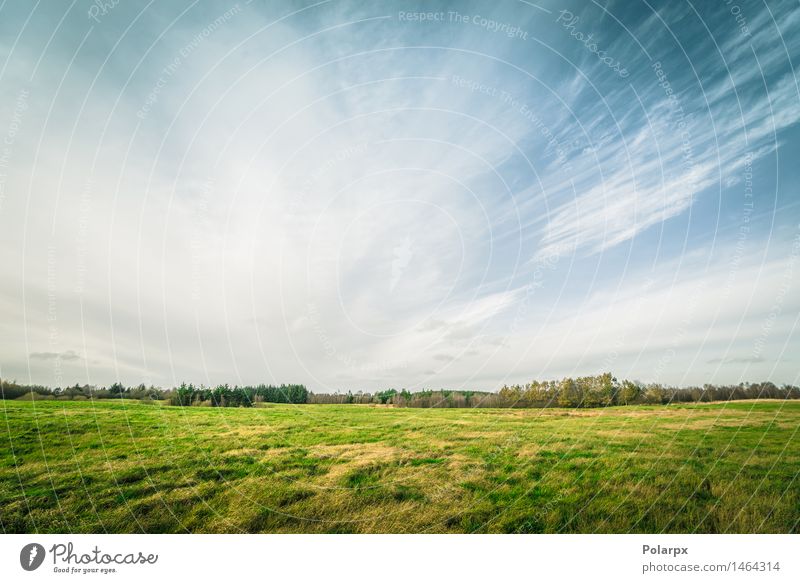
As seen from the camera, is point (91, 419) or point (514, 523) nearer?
point (514, 523)

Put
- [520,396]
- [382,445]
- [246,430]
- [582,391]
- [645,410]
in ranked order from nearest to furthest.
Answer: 1. [382,445]
2. [246,430]
3. [645,410]
4. [582,391]
5. [520,396]

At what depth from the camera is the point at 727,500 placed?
28.5ft
